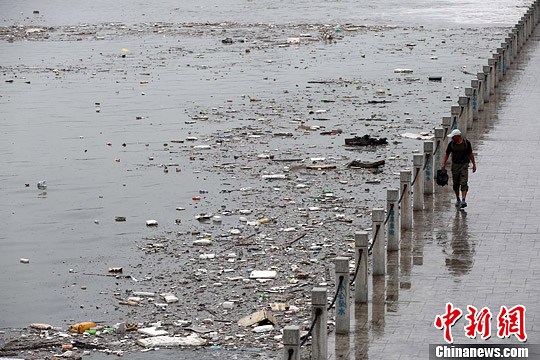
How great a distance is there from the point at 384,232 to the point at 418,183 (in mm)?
3324

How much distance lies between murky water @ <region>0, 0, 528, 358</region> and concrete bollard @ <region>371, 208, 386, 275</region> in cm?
109

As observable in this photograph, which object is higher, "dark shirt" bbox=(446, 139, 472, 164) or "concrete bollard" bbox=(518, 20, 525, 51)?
"dark shirt" bbox=(446, 139, 472, 164)

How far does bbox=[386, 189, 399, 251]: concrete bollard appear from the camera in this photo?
17328mm

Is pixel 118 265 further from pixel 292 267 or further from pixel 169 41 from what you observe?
pixel 169 41

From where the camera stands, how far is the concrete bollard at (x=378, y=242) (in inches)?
642

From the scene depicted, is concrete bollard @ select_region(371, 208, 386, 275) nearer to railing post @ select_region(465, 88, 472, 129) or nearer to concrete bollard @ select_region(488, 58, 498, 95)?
railing post @ select_region(465, 88, 472, 129)

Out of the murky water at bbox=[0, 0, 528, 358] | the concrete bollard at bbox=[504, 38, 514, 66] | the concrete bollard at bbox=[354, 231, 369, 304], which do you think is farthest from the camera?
the concrete bollard at bbox=[504, 38, 514, 66]

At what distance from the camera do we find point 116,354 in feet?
48.9

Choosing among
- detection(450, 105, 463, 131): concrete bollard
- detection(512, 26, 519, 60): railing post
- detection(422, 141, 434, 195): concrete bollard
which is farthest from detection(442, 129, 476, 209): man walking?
detection(512, 26, 519, 60): railing post

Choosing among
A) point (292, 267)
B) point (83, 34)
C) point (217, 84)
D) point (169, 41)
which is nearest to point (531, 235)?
point (292, 267)

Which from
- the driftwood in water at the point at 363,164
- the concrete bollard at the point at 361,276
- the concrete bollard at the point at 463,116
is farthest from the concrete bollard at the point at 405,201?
the concrete bollard at the point at 463,116

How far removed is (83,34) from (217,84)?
20.9 metres

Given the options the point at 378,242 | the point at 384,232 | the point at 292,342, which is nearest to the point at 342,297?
the point at 292,342

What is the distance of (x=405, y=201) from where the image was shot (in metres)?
18.7
